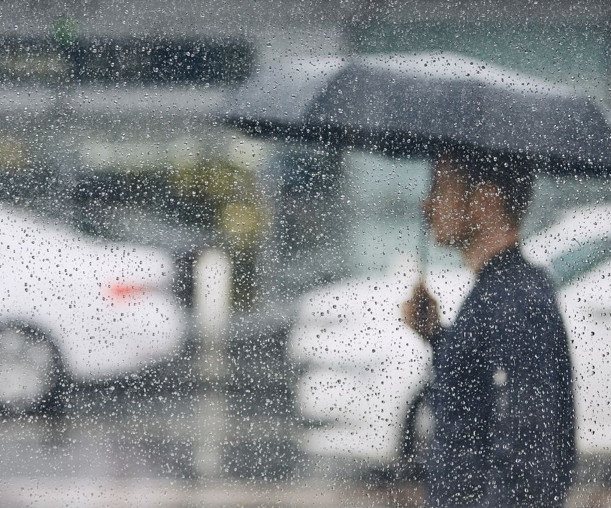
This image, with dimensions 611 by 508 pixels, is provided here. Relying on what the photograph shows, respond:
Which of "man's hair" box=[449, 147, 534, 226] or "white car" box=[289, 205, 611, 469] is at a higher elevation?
"man's hair" box=[449, 147, 534, 226]

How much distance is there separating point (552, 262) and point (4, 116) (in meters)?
1.03

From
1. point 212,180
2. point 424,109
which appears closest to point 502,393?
point 424,109

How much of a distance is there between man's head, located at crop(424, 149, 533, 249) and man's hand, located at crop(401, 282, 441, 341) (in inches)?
4.0

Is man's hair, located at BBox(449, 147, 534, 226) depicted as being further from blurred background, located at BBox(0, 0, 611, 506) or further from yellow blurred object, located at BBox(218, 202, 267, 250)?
yellow blurred object, located at BBox(218, 202, 267, 250)

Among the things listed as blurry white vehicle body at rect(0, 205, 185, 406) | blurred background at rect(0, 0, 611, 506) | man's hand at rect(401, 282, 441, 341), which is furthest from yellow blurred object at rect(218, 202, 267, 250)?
man's hand at rect(401, 282, 441, 341)

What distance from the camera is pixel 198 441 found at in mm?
1370

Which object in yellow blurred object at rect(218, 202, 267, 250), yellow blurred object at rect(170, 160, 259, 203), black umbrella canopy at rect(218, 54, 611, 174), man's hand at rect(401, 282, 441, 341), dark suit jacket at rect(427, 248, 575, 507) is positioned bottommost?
dark suit jacket at rect(427, 248, 575, 507)

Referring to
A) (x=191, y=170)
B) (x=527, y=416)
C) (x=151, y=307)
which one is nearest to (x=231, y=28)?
(x=191, y=170)

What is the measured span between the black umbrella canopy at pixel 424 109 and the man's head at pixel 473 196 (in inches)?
1.3

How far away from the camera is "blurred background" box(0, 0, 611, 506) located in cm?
135

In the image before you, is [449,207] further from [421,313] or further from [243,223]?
[243,223]

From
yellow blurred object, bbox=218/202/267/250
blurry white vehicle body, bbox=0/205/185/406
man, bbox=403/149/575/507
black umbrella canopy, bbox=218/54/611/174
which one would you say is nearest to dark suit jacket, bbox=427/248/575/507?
man, bbox=403/149/575/507

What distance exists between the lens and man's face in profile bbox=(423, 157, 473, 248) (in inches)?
55.1

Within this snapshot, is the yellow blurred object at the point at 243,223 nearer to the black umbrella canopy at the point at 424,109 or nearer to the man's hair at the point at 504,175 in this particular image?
the black umbrella canopy at the point at 424,109
